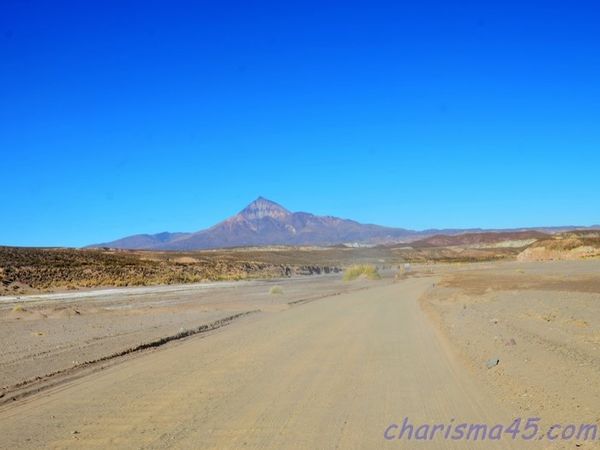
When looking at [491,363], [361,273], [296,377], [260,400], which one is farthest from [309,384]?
[361,273]

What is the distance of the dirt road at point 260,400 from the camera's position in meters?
6.59

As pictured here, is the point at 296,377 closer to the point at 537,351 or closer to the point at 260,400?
the point at 260,400

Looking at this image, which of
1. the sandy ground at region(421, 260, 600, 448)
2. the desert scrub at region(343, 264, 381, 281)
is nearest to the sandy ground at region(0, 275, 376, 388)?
the sandy ground at region(421, 260, 600, 448)

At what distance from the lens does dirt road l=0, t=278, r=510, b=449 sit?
260 inches

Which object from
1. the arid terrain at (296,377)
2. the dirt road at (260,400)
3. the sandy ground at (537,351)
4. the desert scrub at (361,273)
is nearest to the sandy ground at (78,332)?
the arid terrain at (296,377)

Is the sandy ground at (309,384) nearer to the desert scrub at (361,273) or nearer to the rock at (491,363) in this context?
the rock at (491,363)

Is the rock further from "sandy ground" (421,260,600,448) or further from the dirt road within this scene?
the dirt road

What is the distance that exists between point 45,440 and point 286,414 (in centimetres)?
280

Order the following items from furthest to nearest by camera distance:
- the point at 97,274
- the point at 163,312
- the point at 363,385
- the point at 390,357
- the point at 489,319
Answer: the point at 97,274, the point at 163,312, the point at 489,319, the point at 390,357, the point at 363,385

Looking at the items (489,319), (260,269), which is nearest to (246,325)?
(489,319)

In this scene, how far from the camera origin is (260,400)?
26.9 feet

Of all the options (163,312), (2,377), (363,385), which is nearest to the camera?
(363,385)

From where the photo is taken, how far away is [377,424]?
688 cm

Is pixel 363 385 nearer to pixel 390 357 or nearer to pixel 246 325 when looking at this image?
pixel 390 357
